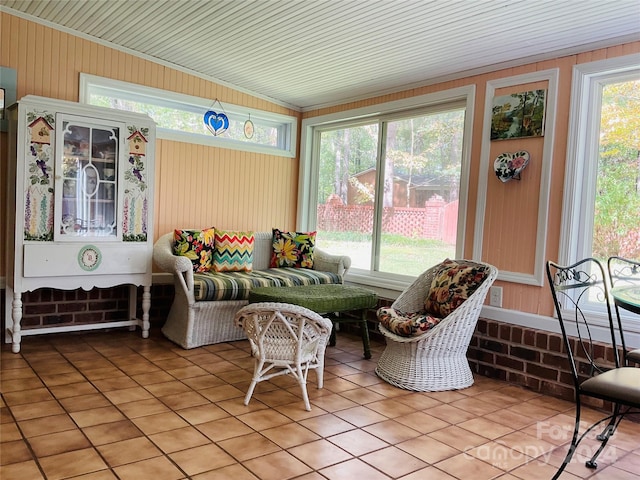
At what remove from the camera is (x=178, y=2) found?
3.44 meters

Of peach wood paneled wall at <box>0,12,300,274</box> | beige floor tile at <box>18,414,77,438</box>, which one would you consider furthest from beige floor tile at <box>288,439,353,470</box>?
peach wood paneled wall at <box>0,12,300,274</box>

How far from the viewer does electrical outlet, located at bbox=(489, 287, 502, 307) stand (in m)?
3.72

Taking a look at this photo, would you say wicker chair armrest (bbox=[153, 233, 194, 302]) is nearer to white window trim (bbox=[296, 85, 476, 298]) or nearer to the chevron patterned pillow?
the chevron patterned pillow

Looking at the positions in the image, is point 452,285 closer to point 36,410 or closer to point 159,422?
point 159,422

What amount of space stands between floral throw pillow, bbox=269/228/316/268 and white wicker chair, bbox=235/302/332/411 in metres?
2.01

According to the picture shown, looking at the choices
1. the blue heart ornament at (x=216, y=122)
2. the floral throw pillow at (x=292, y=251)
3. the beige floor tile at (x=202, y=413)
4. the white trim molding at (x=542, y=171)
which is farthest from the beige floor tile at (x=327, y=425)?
the blue heart ornament at (x=216, y=122)

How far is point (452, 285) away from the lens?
3.49m

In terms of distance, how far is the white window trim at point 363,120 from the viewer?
3982 mm

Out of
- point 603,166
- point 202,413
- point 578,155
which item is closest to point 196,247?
point 202,413

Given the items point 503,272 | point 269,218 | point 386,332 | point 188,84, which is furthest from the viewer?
point 269,218

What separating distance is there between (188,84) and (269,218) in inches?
61.5

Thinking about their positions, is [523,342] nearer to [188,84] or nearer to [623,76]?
[623,76]

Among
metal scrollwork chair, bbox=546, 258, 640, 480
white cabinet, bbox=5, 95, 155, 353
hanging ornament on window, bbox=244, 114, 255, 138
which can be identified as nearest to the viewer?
metal scrollwork chair, bbox=546, 258, 640, 480

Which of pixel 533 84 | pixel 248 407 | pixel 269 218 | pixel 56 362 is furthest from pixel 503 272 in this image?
pixel 56 362
